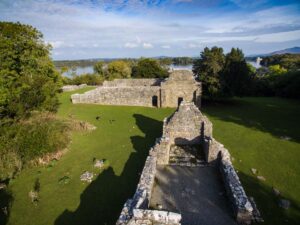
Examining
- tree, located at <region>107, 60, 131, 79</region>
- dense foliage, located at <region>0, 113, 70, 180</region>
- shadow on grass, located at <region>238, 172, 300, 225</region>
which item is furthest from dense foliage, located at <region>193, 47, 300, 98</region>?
tree, located at <region>107, 60, 131, 79</region>

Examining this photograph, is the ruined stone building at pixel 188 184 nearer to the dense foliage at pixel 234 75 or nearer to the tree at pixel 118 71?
the dense foliage at pixel 234 75

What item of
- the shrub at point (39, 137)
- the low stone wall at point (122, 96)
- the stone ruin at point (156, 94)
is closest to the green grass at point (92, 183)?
the shrub at point (39, 137)

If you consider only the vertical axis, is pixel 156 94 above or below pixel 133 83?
below

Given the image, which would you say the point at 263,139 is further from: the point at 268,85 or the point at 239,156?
the point at 268,85

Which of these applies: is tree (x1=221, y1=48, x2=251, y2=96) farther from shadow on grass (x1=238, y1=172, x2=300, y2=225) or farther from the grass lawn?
shadow on grass (x1=238, y1=172, x2=300, y2=225)

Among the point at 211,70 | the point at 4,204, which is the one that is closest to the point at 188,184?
the point at 4,204

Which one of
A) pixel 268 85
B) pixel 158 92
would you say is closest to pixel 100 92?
pixel 158 92

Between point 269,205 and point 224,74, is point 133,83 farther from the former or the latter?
point 269,205

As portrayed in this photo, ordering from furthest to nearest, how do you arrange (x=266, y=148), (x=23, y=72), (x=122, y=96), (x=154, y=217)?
(x=122, y=96) < (x=23, y=72) < (x=266, y=148) < (x=154, y=217)
